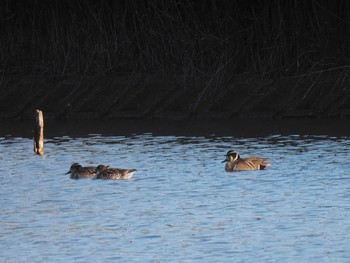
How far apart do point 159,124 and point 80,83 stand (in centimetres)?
517

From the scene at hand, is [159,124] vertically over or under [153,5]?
under

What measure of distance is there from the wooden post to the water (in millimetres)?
188

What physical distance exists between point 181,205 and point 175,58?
16260 millimetres

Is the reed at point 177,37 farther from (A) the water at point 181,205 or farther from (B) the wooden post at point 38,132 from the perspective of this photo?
(B) the wooden post at point 38,132

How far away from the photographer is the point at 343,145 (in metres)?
23.2

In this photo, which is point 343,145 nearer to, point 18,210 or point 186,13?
point 18,210

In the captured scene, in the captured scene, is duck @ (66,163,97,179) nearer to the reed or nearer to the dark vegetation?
the dark vegetation

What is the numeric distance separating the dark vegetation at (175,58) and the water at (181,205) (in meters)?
5.75

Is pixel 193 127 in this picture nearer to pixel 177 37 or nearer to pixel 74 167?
pixel 177 37

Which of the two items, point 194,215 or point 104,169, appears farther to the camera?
point 104,169

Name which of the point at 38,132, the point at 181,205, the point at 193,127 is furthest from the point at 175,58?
the point at 181,205

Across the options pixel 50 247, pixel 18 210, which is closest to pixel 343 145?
pixel 18 210

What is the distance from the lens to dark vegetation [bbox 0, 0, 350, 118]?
3055 cm

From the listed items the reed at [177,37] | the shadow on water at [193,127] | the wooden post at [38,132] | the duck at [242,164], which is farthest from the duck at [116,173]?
the reed at [177,37]
